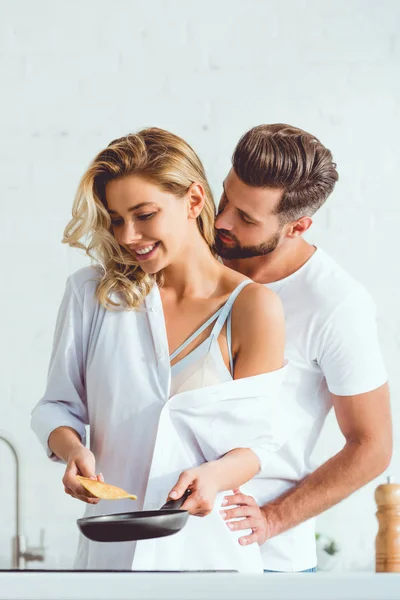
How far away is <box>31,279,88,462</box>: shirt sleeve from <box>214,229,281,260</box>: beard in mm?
323

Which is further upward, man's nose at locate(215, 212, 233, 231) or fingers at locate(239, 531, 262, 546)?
man's nose at locate(215, 212, 233, 231)

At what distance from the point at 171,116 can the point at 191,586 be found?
6.59 ft

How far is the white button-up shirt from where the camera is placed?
1.50m

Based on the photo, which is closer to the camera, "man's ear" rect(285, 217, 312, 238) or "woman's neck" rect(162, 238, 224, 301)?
"woman's neck" rect(162, 238, 224, 301)

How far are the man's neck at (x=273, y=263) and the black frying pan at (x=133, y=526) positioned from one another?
0.77m

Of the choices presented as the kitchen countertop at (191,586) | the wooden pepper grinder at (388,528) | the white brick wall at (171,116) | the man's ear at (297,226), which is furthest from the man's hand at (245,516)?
the white brick wall at (171,116)

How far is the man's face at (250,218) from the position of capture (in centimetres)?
187

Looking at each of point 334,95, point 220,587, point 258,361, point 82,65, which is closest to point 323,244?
point 334,95

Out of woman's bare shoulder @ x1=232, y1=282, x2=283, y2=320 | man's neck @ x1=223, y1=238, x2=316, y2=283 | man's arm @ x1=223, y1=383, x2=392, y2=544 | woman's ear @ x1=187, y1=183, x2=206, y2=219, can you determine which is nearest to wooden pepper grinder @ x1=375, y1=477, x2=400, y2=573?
man's arm @ x1=223, y1=383, x2=392, y2=544

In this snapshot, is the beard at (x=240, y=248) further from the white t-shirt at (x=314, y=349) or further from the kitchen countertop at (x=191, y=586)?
the kitchen countertop at (x=191, y=586)

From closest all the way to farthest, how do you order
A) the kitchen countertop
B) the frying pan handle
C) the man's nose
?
the kitchen countertop → the frying pan handle → the man's nose

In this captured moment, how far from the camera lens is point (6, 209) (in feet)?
9.18

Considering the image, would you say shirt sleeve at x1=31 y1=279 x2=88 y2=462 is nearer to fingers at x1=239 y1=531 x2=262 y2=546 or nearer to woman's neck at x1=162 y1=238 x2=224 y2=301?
woman's neck at x1=162 y1=238 x2=224 y2=301

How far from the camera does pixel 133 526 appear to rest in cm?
122
